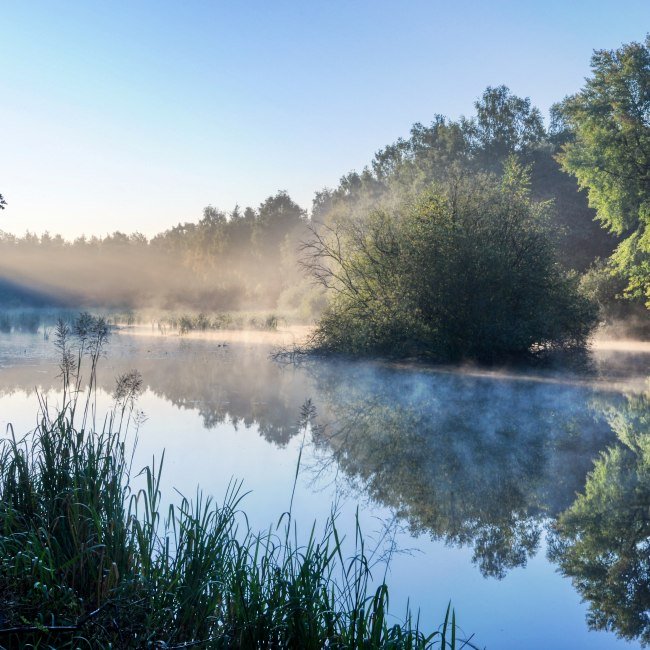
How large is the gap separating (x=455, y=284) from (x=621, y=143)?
416 inches

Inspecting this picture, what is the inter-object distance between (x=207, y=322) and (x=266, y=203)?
30.1m

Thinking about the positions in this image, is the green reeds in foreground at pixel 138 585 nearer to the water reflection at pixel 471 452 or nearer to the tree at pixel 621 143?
the water reflection at pixel 471 452

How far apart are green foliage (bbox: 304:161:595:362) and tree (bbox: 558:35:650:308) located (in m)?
6.45

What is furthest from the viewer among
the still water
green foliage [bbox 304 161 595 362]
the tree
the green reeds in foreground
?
the tree

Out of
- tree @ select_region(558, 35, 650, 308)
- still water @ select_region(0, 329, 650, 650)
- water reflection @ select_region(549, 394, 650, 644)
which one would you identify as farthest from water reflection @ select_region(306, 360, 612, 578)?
tree @ select_region(558, 35, 650, 308)

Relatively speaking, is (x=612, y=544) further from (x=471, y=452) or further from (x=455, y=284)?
(x=455, y=284)

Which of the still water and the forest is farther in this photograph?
the forest

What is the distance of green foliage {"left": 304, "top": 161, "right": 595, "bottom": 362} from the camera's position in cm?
1906

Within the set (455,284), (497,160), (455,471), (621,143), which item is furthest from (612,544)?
(497,160)

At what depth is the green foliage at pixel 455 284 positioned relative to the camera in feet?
62.5

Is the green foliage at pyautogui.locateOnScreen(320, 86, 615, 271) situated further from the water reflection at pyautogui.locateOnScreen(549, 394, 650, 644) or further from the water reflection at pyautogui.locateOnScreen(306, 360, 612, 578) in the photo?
the water reflection at pyautogui.locateOnScreen(549, 394, 650, 644)

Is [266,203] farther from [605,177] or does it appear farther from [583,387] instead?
[583,387]

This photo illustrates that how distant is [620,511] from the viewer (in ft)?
22.7

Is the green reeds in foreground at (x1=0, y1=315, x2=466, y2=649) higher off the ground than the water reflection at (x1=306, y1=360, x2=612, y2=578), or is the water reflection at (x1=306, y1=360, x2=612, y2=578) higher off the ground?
the green reeds in foreground at (x1=0, y1=315, x2=466, y2=649)
